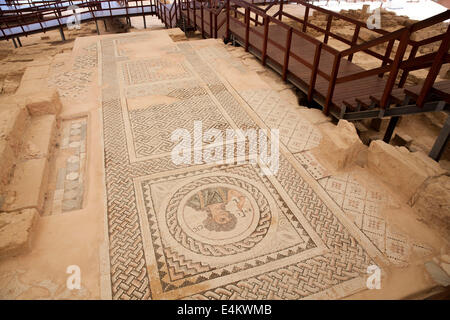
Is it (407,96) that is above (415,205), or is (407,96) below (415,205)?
above

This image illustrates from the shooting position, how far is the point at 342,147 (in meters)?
3.38

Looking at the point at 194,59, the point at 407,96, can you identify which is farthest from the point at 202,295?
the point at 194,59

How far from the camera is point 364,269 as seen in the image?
247cm

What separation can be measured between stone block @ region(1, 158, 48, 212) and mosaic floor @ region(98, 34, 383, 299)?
2.15 feet

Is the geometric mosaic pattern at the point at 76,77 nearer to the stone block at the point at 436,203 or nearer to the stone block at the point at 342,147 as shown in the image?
the stone block at the point at 342,147

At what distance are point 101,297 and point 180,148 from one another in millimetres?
2004

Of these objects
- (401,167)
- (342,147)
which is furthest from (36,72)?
(401,167)

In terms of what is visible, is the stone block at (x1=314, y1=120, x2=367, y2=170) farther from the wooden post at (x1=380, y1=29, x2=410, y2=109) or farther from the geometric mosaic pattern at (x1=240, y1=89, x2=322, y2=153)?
the wooden post at (x1=380, y1=29, x2=410, y2=109)

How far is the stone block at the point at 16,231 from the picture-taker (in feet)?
8.15

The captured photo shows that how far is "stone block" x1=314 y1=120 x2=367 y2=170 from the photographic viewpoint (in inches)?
134

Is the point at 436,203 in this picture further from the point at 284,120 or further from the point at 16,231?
the point at 16,231

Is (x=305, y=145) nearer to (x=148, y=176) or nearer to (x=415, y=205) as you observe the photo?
(x=415, y=205)

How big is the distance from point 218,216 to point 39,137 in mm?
2630

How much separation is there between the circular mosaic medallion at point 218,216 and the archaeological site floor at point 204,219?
1cm
